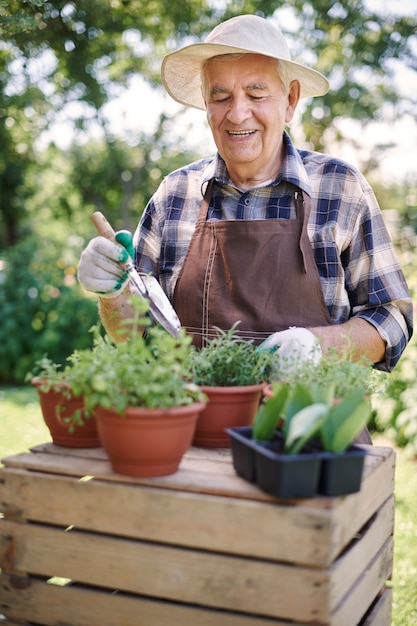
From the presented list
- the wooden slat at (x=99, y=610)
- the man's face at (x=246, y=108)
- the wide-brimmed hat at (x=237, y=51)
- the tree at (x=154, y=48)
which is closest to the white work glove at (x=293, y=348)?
the wooden slat at (x=99, y=610)

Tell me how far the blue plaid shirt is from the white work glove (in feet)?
1.44

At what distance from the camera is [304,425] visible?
4.03ft

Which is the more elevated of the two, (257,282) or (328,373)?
(257,282)

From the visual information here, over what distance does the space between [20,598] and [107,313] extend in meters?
0.91

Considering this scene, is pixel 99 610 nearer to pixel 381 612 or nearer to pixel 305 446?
pixel 305 446

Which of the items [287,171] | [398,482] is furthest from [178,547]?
[398,482]

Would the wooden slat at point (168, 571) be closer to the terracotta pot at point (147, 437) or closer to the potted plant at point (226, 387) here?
the terracotta pot at point (147, 437)

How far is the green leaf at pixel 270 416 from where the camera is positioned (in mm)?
1340

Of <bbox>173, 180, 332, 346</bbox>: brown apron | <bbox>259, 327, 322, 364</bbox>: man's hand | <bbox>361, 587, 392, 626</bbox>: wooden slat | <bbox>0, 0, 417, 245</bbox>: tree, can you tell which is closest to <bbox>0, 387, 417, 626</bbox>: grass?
<bbox>361, 587, 392, 626</bbox>: wooden slat

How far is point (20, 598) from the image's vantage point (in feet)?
4.76

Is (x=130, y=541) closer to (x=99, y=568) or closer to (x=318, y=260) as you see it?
(x=99, y=568)

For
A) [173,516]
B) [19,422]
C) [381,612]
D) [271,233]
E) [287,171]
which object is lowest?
[19,422]

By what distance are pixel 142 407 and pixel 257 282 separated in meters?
0.89

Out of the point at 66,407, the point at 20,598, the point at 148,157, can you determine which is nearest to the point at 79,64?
the point at 66,407
